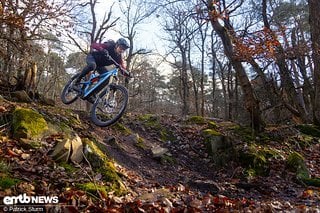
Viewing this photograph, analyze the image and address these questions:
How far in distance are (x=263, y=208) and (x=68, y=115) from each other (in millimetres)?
4618

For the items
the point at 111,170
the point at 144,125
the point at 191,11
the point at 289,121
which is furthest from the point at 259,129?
the point at 289,121

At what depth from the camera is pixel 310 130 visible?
9.95 m

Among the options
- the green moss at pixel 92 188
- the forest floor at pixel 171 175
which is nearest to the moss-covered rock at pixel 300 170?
the forest floor at pixel 171 175

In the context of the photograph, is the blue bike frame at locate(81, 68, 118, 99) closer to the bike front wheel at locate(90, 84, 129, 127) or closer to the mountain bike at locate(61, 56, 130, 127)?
the mountain bike at locate(61, 56, 130, 127)

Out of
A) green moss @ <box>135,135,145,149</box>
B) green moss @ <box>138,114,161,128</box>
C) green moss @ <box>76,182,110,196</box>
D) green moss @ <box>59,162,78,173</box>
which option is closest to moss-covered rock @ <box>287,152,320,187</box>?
green moss @ <box>135,135,145,149</box>

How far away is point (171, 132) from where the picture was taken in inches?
354

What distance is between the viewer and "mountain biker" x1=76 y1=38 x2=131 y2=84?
6.84 m

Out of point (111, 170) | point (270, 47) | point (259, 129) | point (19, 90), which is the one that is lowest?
point (111, 170)

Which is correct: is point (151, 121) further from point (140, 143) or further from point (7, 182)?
point (7, 182)

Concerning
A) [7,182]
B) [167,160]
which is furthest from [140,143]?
[7,182]

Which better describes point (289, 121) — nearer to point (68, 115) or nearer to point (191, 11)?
point (191, 11)

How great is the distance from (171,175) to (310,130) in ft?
20.1

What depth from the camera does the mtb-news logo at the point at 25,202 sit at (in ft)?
9.30

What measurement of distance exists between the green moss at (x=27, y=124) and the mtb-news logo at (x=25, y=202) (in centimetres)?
192
